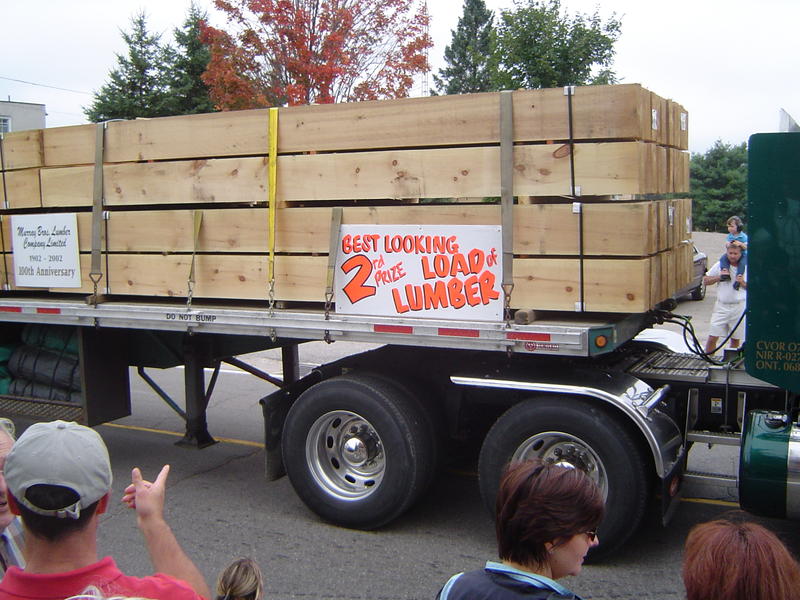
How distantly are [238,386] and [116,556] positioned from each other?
5.48m

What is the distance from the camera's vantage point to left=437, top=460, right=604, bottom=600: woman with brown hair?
2.21 m

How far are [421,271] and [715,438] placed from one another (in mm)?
2072

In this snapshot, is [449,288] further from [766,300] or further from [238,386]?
[238,386]

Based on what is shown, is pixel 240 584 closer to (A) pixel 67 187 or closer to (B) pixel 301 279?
(B) pixel 301 279

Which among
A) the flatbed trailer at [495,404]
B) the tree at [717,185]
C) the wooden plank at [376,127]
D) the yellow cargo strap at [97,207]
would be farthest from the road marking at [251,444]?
the tree at [717,185]

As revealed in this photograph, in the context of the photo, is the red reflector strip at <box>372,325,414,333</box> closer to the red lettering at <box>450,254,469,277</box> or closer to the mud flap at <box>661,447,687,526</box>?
the red lettering at <box>450,254,469,277</box>

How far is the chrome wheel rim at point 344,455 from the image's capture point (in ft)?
18.3

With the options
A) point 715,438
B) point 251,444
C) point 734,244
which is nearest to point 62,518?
point 715,438

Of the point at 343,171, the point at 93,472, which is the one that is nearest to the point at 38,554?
the point at 93,472

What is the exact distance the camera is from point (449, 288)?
511 centimetres

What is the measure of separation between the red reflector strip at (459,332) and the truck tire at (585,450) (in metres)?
0.52

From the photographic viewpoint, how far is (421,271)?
5.18 meters

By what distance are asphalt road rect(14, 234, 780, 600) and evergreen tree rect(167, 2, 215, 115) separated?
21.5m

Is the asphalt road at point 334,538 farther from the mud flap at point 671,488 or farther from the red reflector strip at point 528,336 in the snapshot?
the red reflector strip at point 528,336
